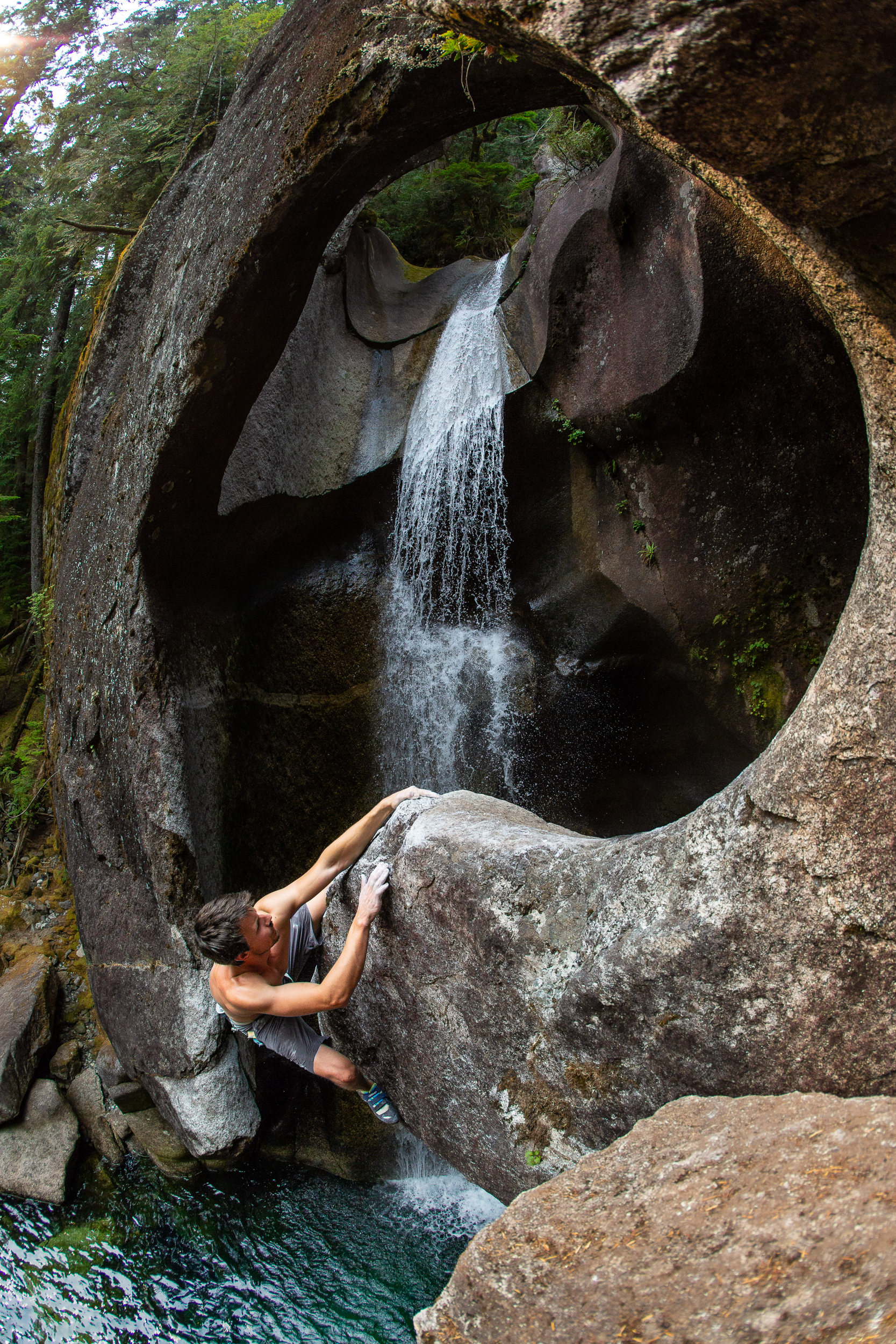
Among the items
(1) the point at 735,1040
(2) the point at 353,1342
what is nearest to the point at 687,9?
(1) the point at 735,1040

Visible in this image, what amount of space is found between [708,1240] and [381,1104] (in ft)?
8.33

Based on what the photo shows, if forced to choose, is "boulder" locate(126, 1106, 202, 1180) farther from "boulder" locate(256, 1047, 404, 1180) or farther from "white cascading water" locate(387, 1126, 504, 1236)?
"white cascading water" locate(387, 1126, 504, 1236)

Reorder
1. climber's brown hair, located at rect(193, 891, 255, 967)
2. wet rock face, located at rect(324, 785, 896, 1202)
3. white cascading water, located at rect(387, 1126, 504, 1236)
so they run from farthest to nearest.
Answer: white cascading water, located at rect(387, 1126, 504, 1236), climber's brown hair, located at rect(193, 891, 255, 967), wet rock face, located at rect(324, 785, 896, 1202)

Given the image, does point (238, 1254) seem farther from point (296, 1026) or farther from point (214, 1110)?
point (296, 1026)

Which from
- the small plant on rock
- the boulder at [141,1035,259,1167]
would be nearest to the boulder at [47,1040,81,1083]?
the boulder at [141,1035,259,1167]

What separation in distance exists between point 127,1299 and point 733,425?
652 cm

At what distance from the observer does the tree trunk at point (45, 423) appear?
29.8ft

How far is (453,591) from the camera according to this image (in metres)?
7.09

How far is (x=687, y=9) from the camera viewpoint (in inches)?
70.1

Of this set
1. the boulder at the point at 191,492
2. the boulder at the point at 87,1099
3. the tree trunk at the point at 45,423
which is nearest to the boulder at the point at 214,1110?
the boulder at the point at 191,492

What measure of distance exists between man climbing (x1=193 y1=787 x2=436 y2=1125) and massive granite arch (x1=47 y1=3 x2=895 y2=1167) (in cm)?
26

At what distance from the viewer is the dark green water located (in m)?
4.49

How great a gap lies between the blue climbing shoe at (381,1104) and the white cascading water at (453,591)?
3.07m

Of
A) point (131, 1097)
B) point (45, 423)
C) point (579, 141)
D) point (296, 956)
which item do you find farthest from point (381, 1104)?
point (45, 423)
